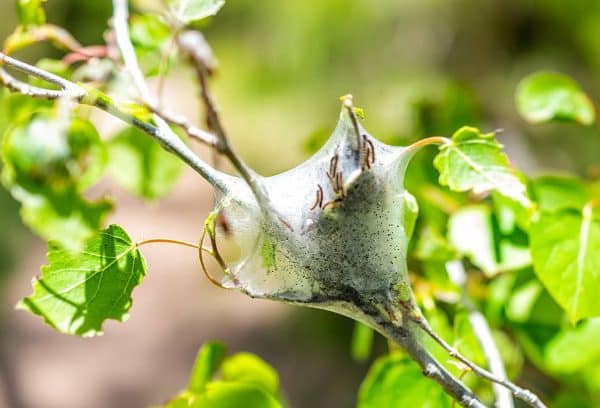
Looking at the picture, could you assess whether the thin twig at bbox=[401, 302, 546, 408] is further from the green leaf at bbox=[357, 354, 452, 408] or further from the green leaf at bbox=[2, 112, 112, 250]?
the green leaf at bbox=[2, 112, 112, 250]

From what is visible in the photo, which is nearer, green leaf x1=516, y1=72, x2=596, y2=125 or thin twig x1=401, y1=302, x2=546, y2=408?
thin twig x1=401, y1=302, x2=546, y2=408

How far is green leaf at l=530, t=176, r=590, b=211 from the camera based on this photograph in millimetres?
1043

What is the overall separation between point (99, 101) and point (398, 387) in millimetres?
514

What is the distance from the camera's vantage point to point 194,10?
0.90 m

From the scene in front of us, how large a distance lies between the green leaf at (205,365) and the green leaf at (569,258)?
431 mm

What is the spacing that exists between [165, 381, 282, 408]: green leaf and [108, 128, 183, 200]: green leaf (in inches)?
15.3

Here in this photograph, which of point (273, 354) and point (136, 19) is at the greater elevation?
point (136, 19)

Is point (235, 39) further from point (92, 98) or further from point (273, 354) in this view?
point (92, 98)

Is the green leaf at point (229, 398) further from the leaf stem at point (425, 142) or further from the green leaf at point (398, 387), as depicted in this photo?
the leaf stem at point (425, 142)

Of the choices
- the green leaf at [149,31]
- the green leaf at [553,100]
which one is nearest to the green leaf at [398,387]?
the green leaf at [553,100]

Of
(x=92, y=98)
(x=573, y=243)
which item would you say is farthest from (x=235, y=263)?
(x=573, y=243)

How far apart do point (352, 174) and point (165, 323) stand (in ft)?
13.6

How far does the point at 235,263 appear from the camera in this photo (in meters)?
0.83

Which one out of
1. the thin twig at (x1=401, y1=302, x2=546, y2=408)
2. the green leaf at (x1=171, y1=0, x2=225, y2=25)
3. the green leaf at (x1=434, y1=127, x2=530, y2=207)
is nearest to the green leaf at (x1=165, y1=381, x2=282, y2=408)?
the thin twig at (x1=401, y1=302, x2=546, y2=408)
